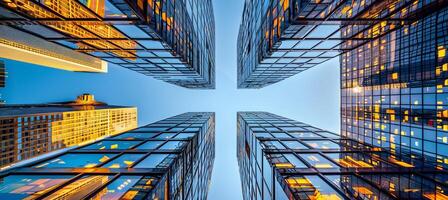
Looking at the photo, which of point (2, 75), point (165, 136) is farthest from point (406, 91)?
point (2, 75)

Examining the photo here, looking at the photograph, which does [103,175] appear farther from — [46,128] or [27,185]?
[46,128]

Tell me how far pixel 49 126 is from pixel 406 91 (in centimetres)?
13063

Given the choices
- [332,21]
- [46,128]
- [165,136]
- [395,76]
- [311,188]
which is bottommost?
[46,128]

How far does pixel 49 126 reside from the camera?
100750 mm

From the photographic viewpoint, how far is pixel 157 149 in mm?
14859

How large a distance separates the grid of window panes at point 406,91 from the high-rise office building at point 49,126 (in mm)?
113542

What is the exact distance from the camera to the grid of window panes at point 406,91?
20.1m

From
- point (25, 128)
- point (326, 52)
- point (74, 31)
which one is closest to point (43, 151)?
point (25, 128)

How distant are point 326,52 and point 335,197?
1634cm

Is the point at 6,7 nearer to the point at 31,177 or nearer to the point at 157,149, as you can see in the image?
the point at 31,177

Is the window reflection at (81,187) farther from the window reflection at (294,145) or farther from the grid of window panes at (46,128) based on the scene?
the grid of window panes at (46,128)

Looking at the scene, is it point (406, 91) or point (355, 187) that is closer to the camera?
point (355, 187)

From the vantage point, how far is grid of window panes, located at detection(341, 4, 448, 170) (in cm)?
2006

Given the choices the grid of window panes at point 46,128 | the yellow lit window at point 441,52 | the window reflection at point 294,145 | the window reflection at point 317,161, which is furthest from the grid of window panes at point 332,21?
the grid of window panes at point 46,128
